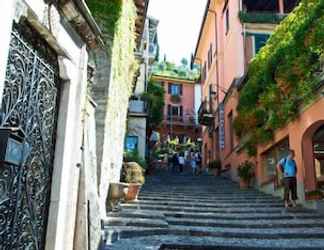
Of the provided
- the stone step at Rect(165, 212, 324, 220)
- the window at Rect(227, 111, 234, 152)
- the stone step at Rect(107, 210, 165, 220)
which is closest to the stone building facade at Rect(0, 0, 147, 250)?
the stone step at Rect(107, 210, 165, 220)

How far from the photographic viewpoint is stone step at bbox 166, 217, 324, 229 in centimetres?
858

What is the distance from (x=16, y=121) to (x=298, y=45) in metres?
9.28

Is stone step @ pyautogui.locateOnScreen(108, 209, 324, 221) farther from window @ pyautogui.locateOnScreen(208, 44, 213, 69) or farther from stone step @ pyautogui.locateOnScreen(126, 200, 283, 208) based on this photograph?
window @ pyautogui.locateOnScreen(208, 44, 213, 69)

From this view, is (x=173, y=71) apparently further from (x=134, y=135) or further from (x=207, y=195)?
(x=207, y=195)

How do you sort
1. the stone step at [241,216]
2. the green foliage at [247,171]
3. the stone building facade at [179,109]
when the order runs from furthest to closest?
the stone building facade at [179,109] < the green foliage at [247,171] < the stone step at [241,216]

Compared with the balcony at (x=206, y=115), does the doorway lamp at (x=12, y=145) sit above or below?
below

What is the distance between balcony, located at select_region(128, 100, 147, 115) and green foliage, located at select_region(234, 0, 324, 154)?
18.0 feet

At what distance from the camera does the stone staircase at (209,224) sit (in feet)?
22.4

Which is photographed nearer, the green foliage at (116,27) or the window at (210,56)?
the green foliage at (116,27)

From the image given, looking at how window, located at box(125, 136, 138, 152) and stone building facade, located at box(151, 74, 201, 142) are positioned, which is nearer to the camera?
window, located at box(125, 136, 138, 152)

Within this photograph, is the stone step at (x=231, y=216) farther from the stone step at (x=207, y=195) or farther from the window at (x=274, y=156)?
the window at (x=274, y=156)

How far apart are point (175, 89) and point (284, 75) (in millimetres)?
29566

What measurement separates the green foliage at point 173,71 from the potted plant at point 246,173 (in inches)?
1038

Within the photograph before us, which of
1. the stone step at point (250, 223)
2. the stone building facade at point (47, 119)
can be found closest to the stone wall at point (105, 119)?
the stone step at point (250, 223)
